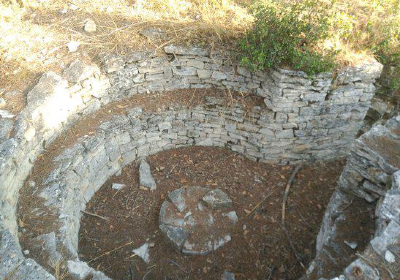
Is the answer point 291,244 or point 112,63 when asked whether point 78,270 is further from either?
point 112,63

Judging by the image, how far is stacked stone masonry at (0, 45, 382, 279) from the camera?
4.25m

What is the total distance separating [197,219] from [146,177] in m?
1.15

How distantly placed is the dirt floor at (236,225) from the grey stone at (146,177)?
0.31 ft

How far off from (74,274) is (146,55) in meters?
3.36

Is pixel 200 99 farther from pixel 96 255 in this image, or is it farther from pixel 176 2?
pixel 96 255

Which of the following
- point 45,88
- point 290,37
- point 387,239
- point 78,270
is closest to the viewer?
point 387,239

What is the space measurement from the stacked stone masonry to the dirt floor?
0.26 meters

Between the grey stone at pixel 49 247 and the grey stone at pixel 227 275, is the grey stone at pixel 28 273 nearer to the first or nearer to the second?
the grey stone at pixel 49 247

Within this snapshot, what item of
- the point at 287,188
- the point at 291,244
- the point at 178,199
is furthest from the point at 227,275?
the point at 287,188

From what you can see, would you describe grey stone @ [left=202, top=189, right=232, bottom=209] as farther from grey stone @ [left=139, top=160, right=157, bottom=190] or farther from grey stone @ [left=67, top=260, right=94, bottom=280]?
grey stone @ [left=67, top=260, right=94, bottom=280]

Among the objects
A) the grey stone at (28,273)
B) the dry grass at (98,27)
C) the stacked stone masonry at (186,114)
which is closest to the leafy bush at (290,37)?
the stacked stone masonry at (186,114)

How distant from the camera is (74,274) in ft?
9.98

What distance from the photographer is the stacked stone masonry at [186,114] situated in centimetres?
425

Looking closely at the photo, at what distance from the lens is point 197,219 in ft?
15.3
